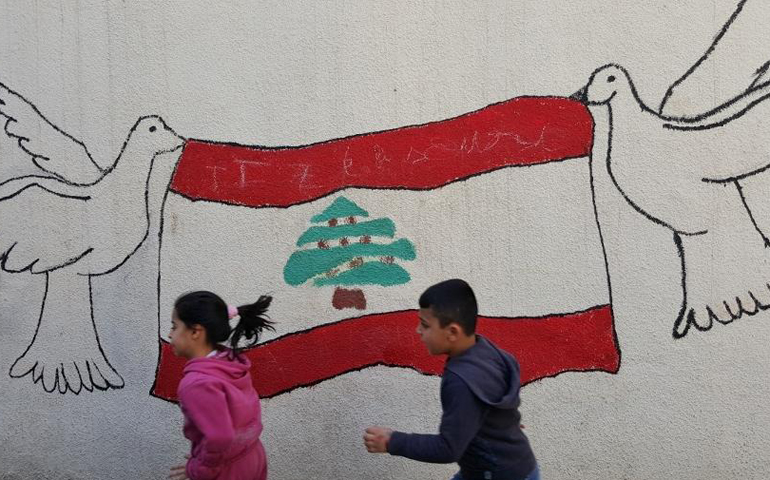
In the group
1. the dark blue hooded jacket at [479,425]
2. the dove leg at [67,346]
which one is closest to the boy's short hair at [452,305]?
the dark blue hooded jacket at [479,425]

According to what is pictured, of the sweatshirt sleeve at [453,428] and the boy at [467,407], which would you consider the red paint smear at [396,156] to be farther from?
the sweatshirt sleeve at [453,428]

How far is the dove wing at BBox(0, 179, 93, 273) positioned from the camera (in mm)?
4137

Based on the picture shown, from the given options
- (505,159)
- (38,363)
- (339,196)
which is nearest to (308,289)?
(339,196)

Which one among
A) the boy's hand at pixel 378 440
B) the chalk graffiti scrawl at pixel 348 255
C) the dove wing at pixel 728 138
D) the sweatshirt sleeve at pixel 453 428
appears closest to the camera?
the sweatshirt sleeve at pixel 453 428

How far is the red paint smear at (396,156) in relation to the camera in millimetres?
3932

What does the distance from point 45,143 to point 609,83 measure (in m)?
2.94

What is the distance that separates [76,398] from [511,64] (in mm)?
2856

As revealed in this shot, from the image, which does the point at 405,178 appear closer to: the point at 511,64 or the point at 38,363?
the point at 511,64

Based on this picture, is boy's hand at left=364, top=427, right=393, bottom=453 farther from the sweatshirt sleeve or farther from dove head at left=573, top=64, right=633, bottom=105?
dove head at left=573, top=64, right=633, bottom=105

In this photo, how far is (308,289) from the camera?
13.2ft

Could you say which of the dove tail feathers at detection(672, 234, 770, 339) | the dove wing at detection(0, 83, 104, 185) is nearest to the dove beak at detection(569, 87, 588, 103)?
the dove tail feathers at detection(672, 234, 770, 339)

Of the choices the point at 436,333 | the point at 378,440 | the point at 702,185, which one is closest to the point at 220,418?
the point at 378,440

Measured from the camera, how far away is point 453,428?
2.57m

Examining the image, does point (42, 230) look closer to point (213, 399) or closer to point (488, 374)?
point (213, 399)
